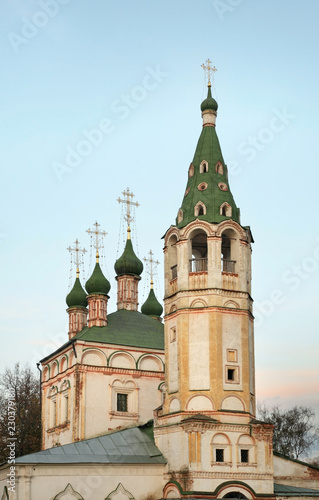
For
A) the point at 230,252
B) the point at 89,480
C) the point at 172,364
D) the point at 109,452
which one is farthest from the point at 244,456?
the point at 230,252

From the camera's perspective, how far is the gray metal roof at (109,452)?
26.5 meters

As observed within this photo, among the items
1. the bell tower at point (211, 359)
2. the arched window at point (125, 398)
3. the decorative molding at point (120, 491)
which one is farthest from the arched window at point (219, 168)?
the decorative molding at point (120, 491)

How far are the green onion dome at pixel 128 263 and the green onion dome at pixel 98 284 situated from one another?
216 cm

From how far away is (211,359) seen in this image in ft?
88.6

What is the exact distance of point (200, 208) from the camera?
96.0ft

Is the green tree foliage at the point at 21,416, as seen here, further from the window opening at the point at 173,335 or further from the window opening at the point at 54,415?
the window opening at the point at 173,335

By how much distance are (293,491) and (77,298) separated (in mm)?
17343

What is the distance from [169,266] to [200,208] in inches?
107

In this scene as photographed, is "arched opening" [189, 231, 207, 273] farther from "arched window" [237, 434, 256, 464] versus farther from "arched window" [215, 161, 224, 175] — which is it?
"arched window" [237, 434, 256, 464]

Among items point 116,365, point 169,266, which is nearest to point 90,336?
point 116,365

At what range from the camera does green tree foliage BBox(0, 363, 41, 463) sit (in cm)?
4228

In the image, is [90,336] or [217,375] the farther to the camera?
[90,336]

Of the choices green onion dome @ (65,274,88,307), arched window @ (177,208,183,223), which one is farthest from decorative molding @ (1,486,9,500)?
green onion dome @ (65,274,88,307)

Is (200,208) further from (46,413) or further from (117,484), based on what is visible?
(46,413)
